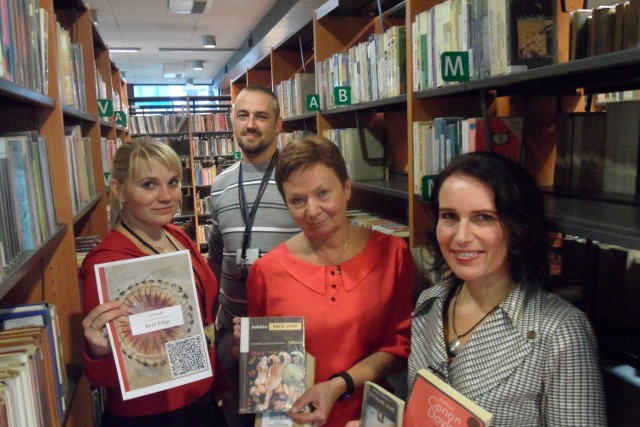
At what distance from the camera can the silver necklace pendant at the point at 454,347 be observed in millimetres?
1266

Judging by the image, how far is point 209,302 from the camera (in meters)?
1.77

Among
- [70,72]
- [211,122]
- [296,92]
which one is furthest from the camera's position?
[211,122]

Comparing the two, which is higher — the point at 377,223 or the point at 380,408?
the point at 377,223

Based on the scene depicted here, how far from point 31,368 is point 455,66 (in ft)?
4.86

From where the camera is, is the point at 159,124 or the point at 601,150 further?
the point at 159,124

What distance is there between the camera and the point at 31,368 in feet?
3.65

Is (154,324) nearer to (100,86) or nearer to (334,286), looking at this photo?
(334,286)

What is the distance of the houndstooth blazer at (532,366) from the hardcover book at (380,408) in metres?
0.20

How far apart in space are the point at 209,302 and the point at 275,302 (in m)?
0.38

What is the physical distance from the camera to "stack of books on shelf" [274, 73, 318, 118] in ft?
12.9

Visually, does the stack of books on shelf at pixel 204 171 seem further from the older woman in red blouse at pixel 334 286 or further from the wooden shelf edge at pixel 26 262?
the older woman in red blouse at pixel 334 286

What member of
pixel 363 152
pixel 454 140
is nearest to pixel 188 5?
pixel 363 152

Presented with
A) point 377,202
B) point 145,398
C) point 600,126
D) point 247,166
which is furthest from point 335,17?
point 145,398

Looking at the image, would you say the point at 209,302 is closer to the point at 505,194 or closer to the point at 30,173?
the point at 30,173
